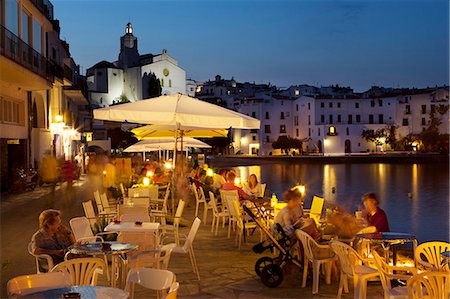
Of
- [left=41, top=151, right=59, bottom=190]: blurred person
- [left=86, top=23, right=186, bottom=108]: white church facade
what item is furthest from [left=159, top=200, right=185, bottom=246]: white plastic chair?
[left=86, top=23, right=186, bottom=108]: white church facade

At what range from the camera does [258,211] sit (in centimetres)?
1084

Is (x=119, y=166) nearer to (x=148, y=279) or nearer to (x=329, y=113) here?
(x=148, y=279)

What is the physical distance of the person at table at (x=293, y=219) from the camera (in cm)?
793

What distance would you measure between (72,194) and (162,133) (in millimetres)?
8098

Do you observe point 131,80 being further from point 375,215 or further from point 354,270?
point 354,270

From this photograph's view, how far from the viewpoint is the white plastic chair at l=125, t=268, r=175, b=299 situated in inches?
180

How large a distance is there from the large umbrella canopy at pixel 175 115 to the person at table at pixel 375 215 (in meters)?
2.96

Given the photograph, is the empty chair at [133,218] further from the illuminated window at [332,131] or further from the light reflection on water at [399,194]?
the illuminated window at [332,131]

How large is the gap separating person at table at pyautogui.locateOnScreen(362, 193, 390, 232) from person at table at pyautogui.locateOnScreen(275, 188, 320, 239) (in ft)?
2.71

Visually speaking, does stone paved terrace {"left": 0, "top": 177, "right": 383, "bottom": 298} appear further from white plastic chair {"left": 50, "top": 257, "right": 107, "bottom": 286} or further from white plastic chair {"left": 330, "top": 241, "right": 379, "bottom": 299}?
white plastic chair {"left": 50, "top": 257, "right": 107, "bottom": 286}

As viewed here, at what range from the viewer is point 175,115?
995 centimetres

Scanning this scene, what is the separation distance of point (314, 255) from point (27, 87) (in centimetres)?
2118

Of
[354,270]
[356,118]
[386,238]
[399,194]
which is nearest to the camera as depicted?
[354,270]

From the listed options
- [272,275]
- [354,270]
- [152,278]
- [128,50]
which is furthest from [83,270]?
[128,50]
